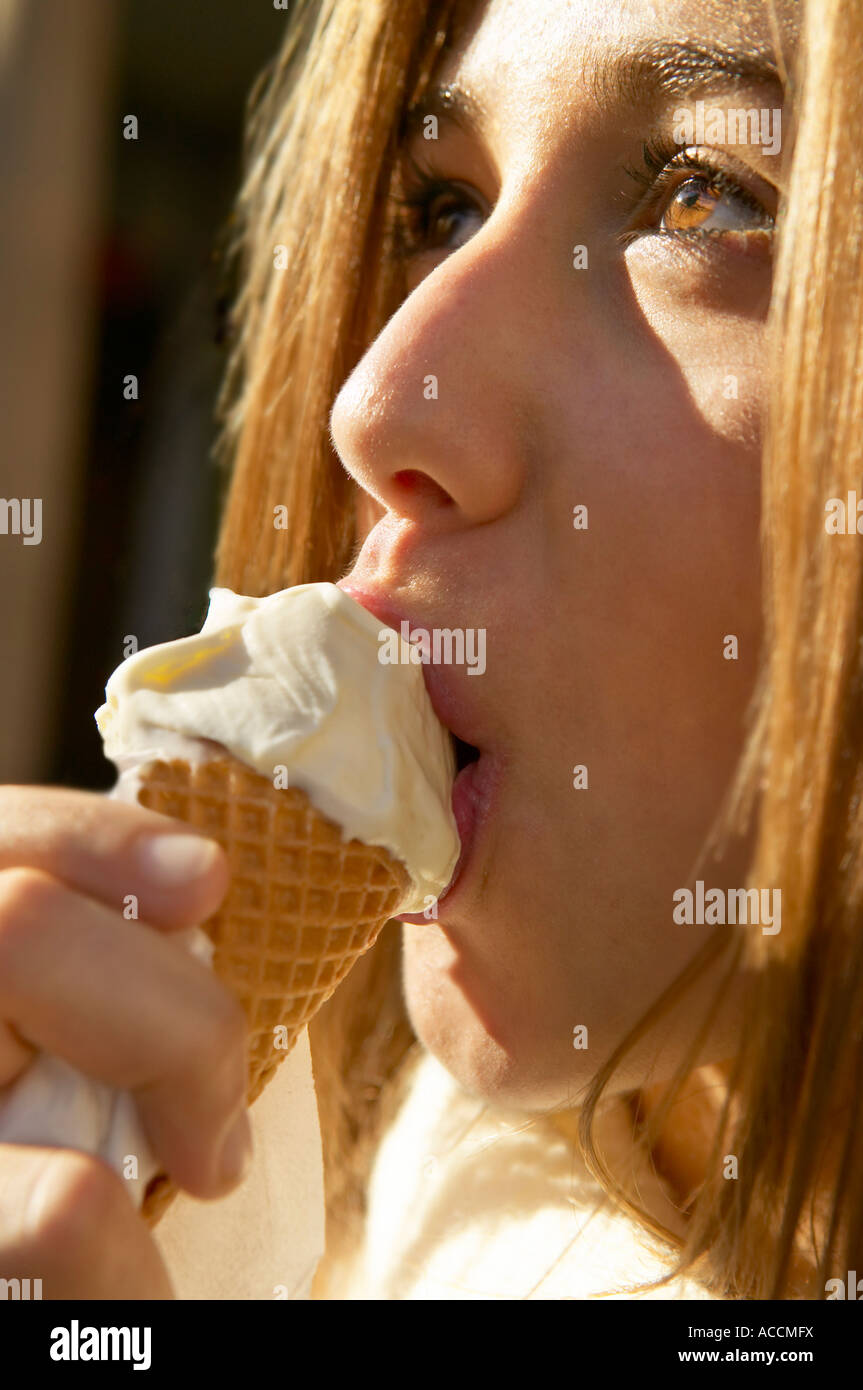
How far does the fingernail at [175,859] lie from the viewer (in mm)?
860

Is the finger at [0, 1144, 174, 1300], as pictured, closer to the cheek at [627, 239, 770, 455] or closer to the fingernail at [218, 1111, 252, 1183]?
the fingernail at [218, 1111, 252, 1183]

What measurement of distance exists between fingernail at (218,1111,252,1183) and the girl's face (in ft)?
1.35

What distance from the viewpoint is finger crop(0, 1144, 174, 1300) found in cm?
79

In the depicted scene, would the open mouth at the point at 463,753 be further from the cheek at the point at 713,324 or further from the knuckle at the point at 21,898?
the knuckle at the point at 21,898

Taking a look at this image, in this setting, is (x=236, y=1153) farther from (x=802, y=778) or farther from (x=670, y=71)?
(x=670, y=71)

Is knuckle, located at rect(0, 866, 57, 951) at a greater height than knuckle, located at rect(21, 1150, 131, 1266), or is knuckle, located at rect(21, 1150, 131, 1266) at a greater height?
knuckle, located at rect(0, 866, 57, 951)

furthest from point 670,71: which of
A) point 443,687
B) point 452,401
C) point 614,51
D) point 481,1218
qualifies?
point 481,1218

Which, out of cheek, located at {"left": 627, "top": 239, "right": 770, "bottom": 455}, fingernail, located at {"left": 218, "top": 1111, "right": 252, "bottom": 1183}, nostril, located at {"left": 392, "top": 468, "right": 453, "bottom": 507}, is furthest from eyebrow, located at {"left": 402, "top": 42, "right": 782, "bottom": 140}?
fingernail, located at {"left": 218, "top": 1111, "right": 252, "bottom": 1183}

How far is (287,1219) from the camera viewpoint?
127 centimetres

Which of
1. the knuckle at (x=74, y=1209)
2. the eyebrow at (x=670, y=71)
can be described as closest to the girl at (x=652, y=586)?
the eyebrow at (x=670, y=71)

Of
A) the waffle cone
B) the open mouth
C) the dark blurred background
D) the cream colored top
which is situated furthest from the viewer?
the dark blurred background

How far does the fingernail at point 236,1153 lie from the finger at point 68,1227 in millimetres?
69
